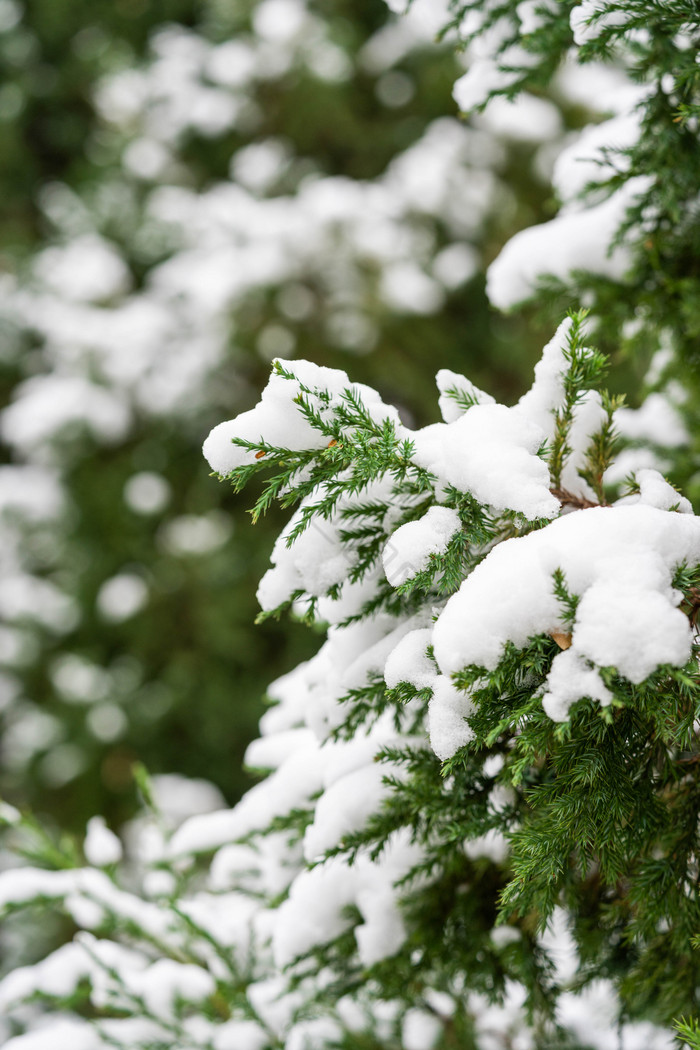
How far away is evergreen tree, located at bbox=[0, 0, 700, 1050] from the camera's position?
0.91 m

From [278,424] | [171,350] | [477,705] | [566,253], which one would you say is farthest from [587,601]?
[171,350]

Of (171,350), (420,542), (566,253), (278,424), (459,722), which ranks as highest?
(171,350)

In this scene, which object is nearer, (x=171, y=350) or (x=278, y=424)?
(x=278, y=424)

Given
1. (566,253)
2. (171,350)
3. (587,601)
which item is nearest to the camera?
(587,601)

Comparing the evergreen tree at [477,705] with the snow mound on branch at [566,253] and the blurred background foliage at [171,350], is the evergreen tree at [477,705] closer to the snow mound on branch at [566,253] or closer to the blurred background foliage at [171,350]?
the snow mound on branch at [566,253]

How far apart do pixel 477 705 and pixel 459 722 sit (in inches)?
1.8

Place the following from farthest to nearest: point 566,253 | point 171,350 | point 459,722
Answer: point 171,350, point 566,253, point 459,722

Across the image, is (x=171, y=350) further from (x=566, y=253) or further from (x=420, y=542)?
(x=420, y=542)

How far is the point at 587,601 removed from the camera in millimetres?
862

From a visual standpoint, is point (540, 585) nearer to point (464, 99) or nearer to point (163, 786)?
point (464, 99)

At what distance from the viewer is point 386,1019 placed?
7.00ft

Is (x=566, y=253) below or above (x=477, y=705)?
above

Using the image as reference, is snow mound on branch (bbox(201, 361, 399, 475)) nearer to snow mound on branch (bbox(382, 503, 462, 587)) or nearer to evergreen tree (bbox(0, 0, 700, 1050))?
evergreen tree (bbox(0, 0, 700, 1050))

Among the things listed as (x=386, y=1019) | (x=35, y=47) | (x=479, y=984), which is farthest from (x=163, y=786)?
(x=35, y=47)
